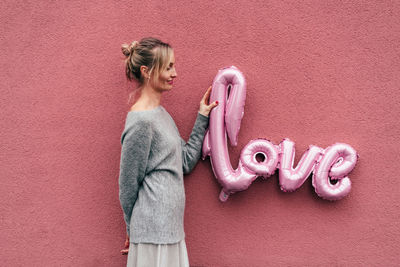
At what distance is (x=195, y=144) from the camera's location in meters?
1.87

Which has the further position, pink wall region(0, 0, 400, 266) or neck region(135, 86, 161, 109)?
pink wall region(0, 0, 400, 266)

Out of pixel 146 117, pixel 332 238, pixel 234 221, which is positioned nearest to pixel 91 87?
pixel 146 117

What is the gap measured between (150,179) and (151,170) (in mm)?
47

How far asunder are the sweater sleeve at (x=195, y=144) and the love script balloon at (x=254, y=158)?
0.16 feet

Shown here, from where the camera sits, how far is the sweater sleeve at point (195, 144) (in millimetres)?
1853

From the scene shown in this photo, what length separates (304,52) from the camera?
1.91 metres

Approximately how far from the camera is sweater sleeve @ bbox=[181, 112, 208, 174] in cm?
185

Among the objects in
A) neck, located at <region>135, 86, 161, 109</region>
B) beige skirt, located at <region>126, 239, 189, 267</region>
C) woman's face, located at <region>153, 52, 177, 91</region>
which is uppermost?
woman's face, located at <region>153, 52, 177, 91</region>

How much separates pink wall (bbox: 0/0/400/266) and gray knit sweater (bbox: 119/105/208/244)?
43 centimetres

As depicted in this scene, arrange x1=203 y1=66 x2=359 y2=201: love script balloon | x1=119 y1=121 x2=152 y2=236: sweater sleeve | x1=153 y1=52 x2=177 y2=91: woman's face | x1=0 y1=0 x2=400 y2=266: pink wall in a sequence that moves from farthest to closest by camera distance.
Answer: x1=0 y1=0 x2=400 y2=266: pink wall < x1=203 y1=66 x2=359 y2=201: love script balloon < x1=153 y1=52 x2=177 y2=91: woman's face < x1=119 y1=121 x2=152 y2=236: sweater sleeve

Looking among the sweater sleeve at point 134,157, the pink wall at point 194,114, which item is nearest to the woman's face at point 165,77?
the sweater sleeve at point 134,157

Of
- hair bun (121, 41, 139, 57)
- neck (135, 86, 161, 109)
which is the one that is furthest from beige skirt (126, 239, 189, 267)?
hair bun (121, 41, 139, 57)

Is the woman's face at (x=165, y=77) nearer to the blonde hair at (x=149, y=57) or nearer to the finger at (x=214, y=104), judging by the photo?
the blonde hair at (x=149, y=57)

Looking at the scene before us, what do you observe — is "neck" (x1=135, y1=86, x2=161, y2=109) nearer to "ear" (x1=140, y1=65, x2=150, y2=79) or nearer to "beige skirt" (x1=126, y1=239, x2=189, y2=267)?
"ear" (x1=140, y1=65, x2=150, y2=79)
